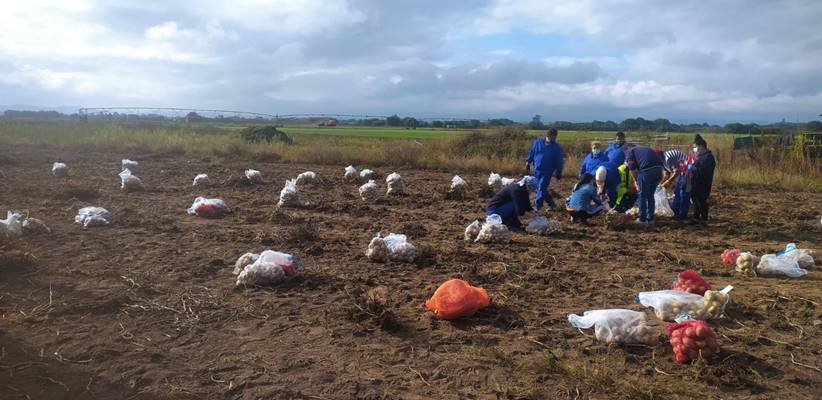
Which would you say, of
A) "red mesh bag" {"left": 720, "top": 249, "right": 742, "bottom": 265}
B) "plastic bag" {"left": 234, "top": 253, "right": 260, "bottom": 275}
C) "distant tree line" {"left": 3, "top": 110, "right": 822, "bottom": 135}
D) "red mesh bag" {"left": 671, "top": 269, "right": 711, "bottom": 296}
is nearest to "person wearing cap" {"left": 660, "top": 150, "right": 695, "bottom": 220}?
"red mesh bag" {"left": 720, "top": 249, "right": 742, "bottom": 265}

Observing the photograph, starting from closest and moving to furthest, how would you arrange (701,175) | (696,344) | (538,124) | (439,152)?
(696,344) < (701,175) < (439,152) < (538,124)

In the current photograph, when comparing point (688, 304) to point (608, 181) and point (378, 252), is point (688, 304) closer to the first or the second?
point (378, 252)

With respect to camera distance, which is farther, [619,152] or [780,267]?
[619,152]

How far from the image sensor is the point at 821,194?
12602 mm

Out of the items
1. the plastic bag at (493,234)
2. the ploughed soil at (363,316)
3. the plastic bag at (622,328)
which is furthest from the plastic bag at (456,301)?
the plastic bag at (493,234)

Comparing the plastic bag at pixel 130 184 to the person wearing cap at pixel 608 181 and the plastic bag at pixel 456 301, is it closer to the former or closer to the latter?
the plastic bag at pixel 456 301

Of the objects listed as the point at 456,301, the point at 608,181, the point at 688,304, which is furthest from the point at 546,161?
the point at 456,301

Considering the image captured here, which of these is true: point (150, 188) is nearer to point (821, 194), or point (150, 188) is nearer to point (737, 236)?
point (737, 236)

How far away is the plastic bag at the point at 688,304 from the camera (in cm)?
441

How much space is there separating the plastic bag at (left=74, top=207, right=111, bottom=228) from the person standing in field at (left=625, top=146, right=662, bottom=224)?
7.90m

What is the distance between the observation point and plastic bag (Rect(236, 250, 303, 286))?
5.21 m

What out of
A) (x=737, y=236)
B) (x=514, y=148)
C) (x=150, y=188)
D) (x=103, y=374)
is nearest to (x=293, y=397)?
(x=103, y=374)

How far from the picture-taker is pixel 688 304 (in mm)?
4512

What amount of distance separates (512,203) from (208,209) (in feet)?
16.0
